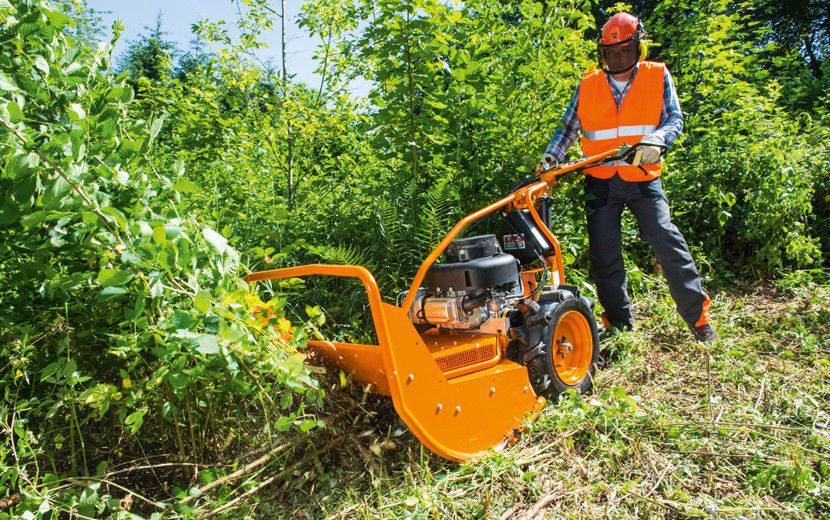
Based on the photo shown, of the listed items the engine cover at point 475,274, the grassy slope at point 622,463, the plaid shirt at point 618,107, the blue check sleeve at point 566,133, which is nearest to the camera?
the grassy slope at point 622,463

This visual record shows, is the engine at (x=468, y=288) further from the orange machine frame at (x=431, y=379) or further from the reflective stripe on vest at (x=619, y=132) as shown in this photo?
the reflective stripe on vest at (x=619, y=132)

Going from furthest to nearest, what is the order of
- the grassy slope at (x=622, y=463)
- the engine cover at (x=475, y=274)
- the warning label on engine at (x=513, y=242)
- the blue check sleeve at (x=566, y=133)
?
1. the blue check sleeve at (x=566, y=133)
2. the warning label on engine at (x=513, y=242)
3. the engine cover at (x=475, y=274)
4. the grassy slope at (x=622, y=463)

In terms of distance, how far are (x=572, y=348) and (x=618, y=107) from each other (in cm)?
174

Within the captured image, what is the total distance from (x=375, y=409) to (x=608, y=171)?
241cm

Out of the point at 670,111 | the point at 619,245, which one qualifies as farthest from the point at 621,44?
the point at 619,245

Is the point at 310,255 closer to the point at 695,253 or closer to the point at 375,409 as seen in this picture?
the point at 375,409

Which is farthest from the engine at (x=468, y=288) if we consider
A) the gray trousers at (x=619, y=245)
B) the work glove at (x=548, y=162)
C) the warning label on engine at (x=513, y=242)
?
the gray trousers at (x=619, y=245)

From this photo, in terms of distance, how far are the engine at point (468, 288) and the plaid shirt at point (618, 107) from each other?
126 centimetres

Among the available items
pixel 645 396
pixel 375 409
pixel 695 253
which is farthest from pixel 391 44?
pixel 695 253

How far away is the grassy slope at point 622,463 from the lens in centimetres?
245

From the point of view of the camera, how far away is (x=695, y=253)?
19.0 feet

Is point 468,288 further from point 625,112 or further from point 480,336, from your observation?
point 625,112

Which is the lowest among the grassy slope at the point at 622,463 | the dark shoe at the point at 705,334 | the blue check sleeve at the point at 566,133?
the grassy slope at the point at 622,463

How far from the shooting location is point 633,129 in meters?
4.00
